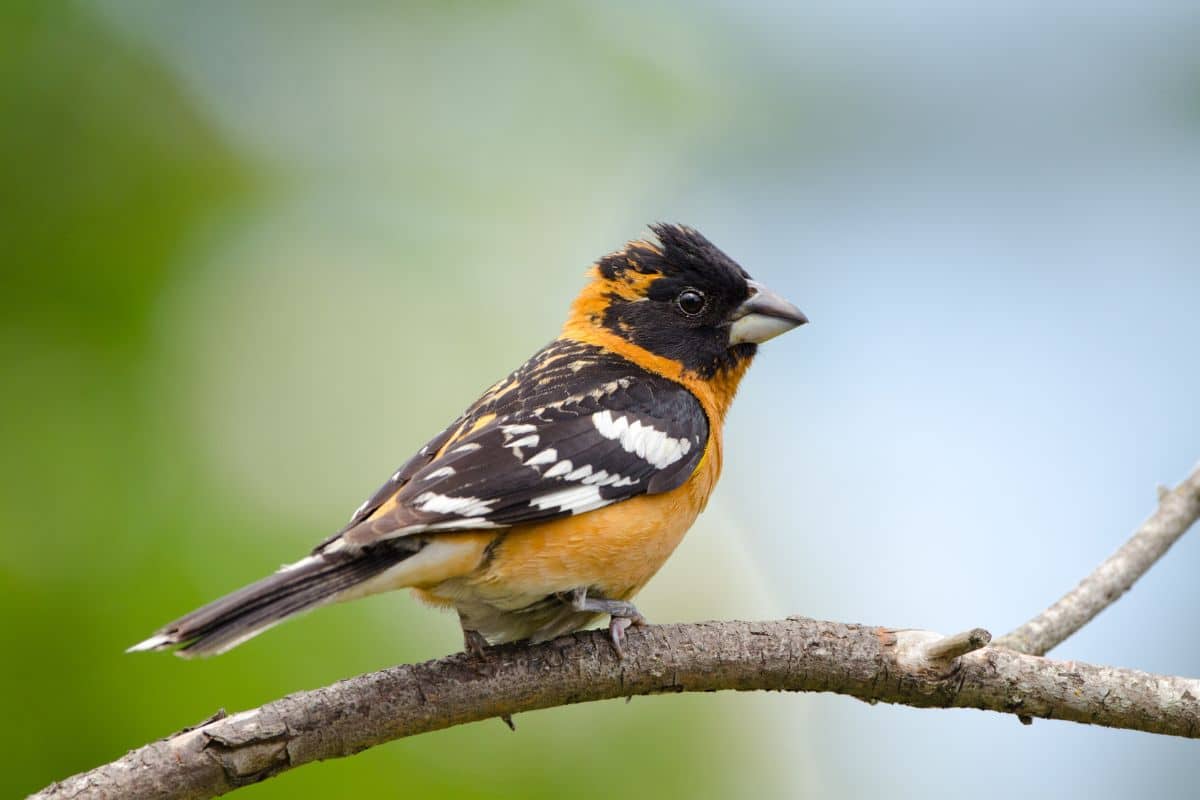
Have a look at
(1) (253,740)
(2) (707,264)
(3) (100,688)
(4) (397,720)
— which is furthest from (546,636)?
(2) (707,264)

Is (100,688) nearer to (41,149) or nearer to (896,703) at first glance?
(41,149)

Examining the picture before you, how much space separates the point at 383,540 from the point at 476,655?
513mm

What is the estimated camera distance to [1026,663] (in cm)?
347

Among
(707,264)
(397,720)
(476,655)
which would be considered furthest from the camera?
(707,264)

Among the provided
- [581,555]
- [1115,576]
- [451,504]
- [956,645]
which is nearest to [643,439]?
[581,555]

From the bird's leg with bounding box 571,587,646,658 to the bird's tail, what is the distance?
A: 611 millimetres

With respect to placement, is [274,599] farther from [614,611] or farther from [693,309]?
[693,309]

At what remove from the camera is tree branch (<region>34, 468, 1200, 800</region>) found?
10.3 ft

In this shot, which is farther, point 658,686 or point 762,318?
point 762,318

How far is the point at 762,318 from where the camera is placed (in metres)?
4.80

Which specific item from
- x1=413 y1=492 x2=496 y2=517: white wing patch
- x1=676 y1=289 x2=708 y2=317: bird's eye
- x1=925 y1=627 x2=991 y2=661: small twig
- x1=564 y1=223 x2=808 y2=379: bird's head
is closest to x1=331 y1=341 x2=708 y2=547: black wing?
x1=413 y1=492 x2=496 y2=517: white wing patch

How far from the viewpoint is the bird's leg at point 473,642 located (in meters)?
3.66

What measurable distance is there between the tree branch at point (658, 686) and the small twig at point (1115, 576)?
1.80 ft

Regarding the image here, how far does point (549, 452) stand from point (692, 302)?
4.02ft
